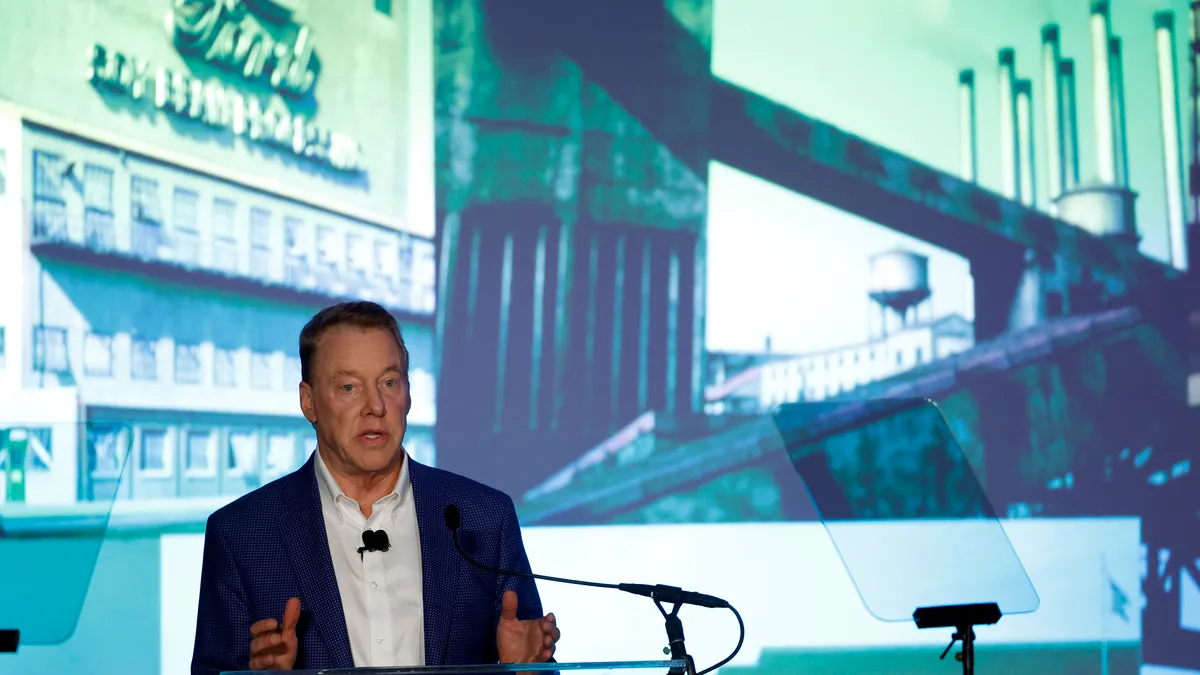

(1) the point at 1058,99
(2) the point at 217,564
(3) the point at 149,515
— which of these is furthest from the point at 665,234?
(2) the point at 217,564

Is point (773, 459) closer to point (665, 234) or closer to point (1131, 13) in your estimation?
point (665, 234)

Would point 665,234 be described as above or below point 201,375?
above

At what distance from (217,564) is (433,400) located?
6.44 feet

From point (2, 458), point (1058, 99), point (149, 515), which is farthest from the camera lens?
point (1058, 99)

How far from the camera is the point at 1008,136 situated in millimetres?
3957

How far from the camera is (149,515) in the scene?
11.6ft

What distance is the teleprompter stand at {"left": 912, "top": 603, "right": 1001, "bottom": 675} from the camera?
2002 millimetres

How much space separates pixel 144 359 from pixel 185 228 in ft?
A: 1.38

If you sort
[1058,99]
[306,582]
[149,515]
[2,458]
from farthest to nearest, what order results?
[1058,99] < [149,515] < [2,458] < [306,582]

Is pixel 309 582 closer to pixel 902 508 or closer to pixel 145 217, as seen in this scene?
pixel 902 508

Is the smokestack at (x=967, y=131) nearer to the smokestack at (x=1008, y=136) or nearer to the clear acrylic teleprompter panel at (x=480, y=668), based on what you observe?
the smokestack at (x=1008, y=136)

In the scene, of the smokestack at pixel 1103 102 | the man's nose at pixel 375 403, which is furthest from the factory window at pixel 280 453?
the smokestack at pixel 1103 102

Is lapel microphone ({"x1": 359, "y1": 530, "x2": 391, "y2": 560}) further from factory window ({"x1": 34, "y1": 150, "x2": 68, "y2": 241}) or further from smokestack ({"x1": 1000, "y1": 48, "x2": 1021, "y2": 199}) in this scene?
smokestack ({"x1": 1000, "y1": 48, "x2": 1021, "y2": 199})

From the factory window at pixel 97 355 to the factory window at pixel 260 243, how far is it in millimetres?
477
